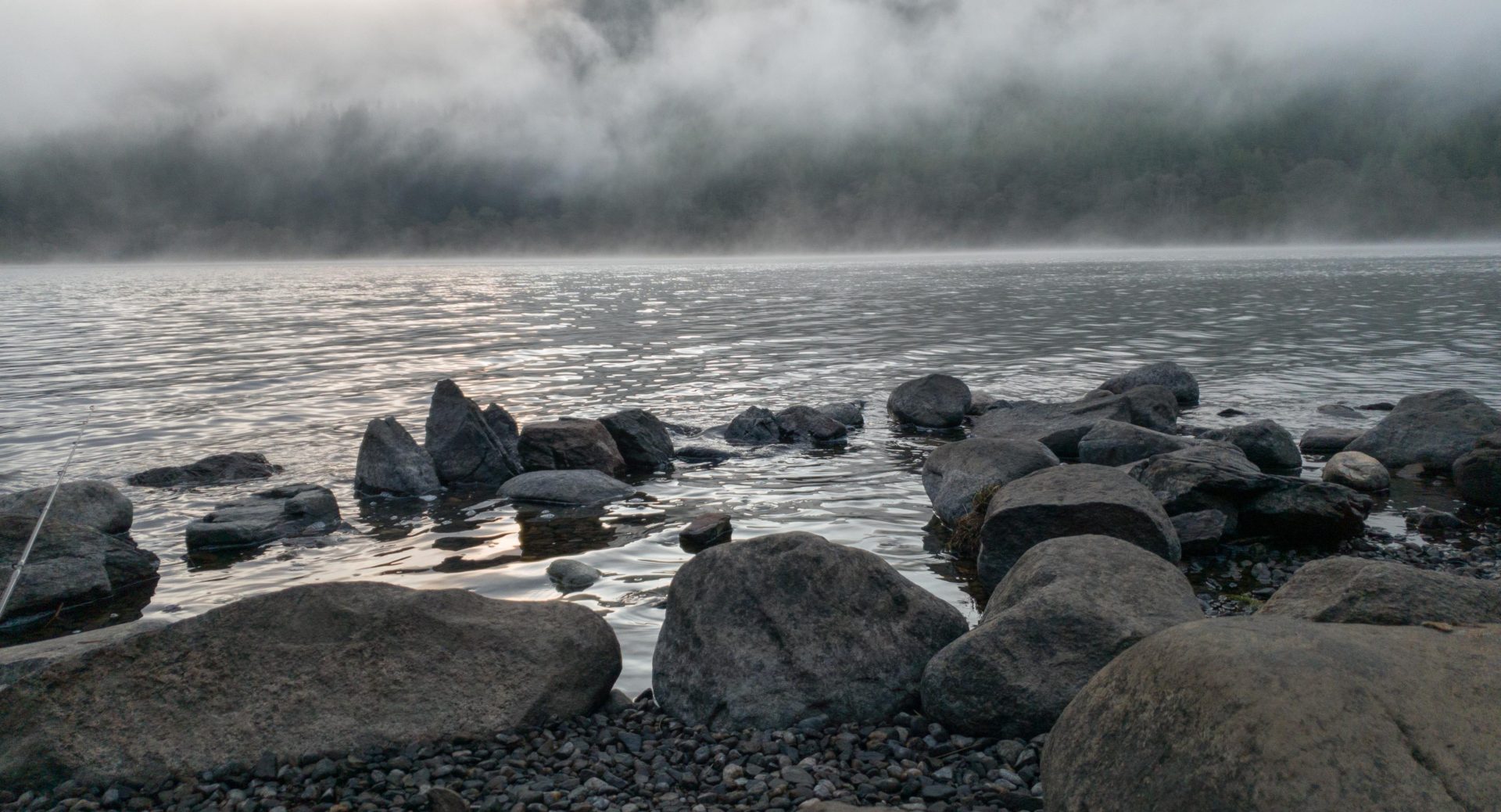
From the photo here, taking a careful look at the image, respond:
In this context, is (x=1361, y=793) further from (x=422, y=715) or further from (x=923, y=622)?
(x=422, y=715)

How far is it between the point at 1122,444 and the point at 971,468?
3.79 m

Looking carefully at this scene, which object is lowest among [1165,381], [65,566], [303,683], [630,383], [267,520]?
[630,383]

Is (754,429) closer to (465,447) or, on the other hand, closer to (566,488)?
(566,488)

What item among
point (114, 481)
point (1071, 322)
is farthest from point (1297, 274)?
point (114, 481)

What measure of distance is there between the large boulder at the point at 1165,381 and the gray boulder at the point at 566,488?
1273 cm

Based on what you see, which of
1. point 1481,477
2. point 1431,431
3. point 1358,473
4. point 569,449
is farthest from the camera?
point 569,449

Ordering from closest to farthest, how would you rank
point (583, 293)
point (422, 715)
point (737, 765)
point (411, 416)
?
point (737, 765)
point (422, 715)
point (411, 416)
point (583, 293)

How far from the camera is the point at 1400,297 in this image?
5703 centimetres

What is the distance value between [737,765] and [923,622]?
1971 mm

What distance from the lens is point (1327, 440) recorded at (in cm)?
1655

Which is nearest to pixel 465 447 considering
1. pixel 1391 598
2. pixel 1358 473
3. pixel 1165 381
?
pixel 1391 598

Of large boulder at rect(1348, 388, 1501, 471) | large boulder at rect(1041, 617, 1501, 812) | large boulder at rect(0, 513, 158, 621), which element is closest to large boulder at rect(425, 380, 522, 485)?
large boulder at rect(0, 513, 158, 621)

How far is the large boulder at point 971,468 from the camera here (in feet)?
39.4

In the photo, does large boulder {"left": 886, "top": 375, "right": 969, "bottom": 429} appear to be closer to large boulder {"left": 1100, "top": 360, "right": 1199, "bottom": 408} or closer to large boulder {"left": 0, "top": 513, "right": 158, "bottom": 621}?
large boulder {"left": 1100, "top": 360, "right": 1199, "bottom": 408}
